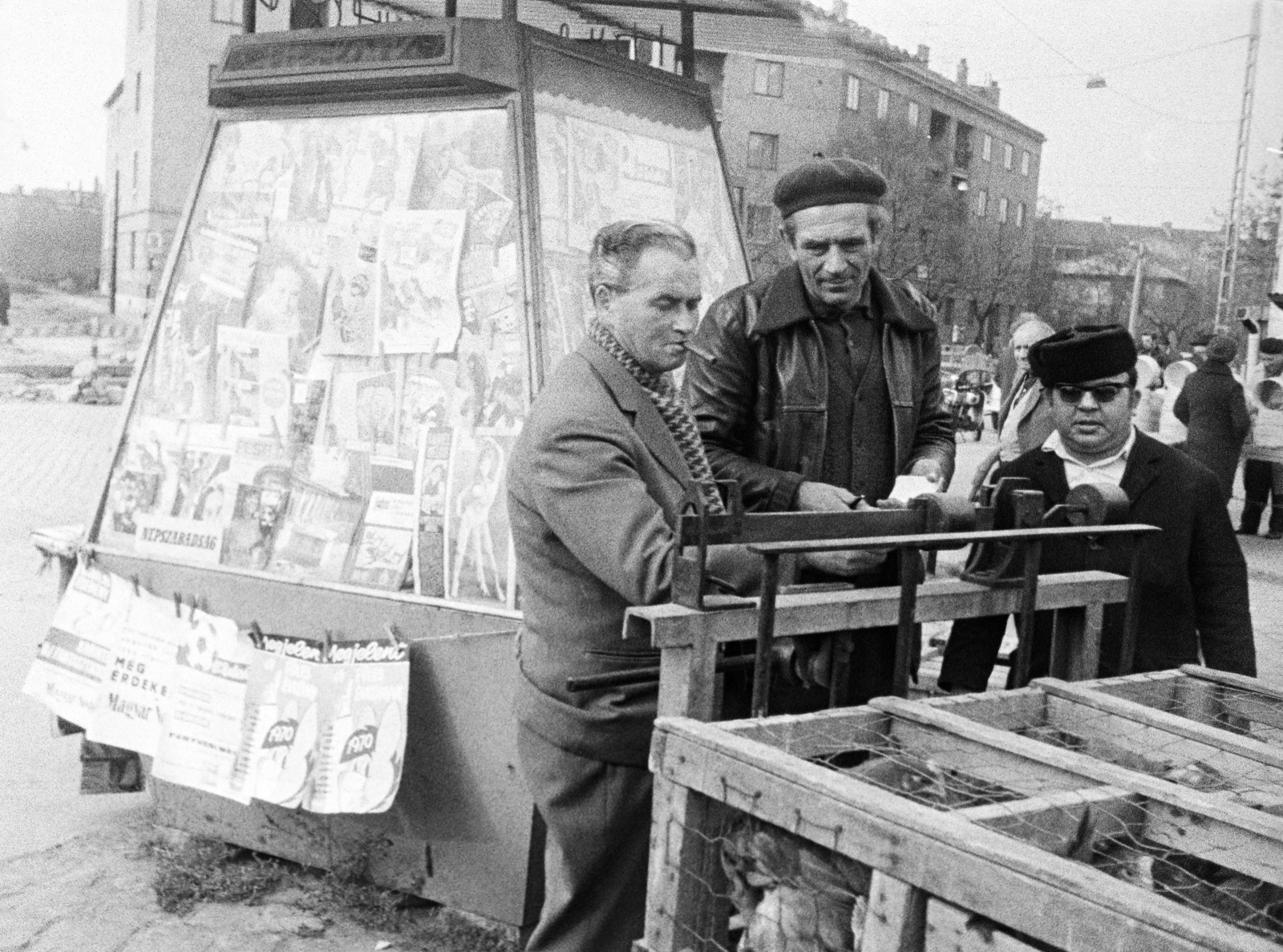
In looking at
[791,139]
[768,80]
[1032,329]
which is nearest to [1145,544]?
[1032,329]

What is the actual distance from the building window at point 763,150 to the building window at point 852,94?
217 cm

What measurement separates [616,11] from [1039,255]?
139 feet

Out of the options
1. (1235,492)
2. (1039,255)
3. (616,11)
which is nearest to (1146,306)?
(1039,255)

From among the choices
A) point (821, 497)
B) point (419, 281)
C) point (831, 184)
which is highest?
point (831, 184)

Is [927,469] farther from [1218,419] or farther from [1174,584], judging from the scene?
[1218,419]

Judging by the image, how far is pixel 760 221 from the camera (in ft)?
125

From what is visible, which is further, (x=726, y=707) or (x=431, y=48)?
(x=431, y=48)

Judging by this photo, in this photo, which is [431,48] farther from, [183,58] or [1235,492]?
[183,58]

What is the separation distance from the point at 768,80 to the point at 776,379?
125 feet

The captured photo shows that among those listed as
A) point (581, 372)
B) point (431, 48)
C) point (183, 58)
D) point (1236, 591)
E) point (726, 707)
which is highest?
point (183, 58)

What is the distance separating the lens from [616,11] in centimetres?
500

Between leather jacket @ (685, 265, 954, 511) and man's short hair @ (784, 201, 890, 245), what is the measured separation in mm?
81

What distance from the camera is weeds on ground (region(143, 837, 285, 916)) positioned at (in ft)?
12.9

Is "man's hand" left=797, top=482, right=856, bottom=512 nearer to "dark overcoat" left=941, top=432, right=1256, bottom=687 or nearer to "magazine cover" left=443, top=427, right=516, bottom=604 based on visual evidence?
"dark overcoat" left=941, top=432, right=1256, bottom=687
